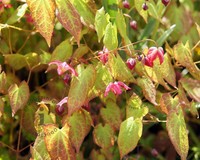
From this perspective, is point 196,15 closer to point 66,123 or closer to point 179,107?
point 179,107

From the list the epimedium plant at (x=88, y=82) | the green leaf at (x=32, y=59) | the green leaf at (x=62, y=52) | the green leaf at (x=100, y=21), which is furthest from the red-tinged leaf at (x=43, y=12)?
the green leaf at (x=32, y=59)

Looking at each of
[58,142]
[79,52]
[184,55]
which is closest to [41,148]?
[58,142]

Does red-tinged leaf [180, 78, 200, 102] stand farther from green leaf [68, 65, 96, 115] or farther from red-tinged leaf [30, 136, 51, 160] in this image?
red-tinged leaf [30, 136, 51, 160]

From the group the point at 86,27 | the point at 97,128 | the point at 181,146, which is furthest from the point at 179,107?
the point at 86,27

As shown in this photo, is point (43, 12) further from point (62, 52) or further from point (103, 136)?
point (103, 136)

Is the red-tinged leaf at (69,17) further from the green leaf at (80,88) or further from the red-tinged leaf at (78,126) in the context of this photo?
the red-tinged leaf at (78,126)

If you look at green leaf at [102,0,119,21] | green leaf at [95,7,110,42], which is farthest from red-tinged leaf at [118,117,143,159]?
green leaf at [102,0,119,21]
